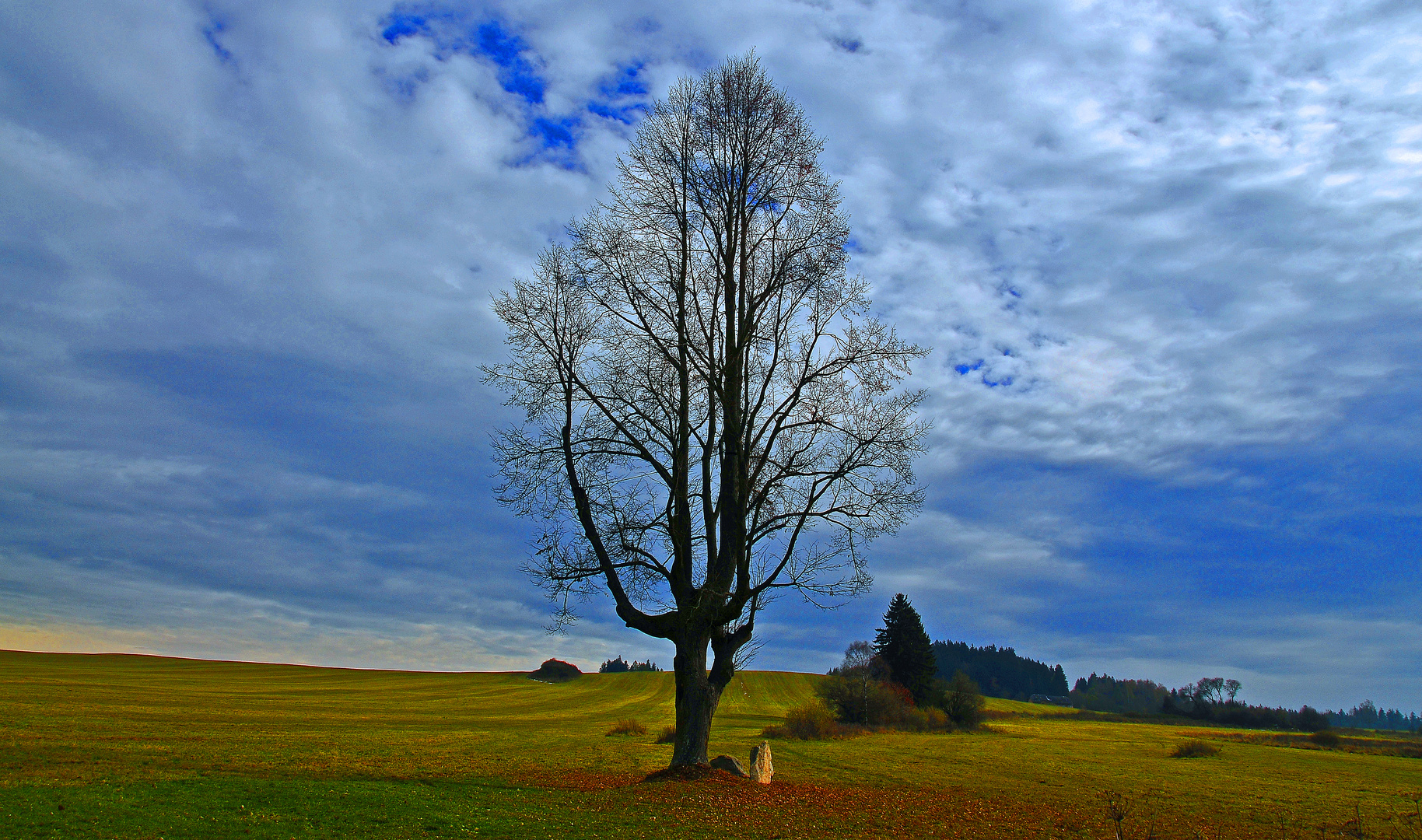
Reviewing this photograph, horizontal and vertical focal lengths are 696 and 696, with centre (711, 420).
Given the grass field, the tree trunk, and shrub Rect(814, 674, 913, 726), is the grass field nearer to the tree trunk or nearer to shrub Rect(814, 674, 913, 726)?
the tree trunk

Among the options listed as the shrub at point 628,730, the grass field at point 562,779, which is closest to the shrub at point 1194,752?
the grass field at point 562,779

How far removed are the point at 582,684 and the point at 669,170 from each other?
277ft

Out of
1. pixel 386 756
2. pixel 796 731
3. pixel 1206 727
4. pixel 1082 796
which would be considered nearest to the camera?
pixel 1082 796

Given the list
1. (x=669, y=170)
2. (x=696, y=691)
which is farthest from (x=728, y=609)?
(x=669, y=170)

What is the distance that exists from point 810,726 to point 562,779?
97.8 feet

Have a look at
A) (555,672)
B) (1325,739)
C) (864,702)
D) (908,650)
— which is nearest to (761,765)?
(864,702)

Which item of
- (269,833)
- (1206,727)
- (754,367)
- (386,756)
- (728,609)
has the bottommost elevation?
(1206,727)

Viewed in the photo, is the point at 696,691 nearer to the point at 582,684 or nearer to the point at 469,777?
the point at 469,777

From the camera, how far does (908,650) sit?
2350 inches

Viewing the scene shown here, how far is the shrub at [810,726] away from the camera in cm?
4297

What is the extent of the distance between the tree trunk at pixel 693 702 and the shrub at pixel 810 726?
29681 millimetres

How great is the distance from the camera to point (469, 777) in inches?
683

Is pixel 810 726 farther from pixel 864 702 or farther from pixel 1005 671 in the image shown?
pixel 1005 671

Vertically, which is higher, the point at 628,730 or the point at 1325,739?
the point at 628,730
